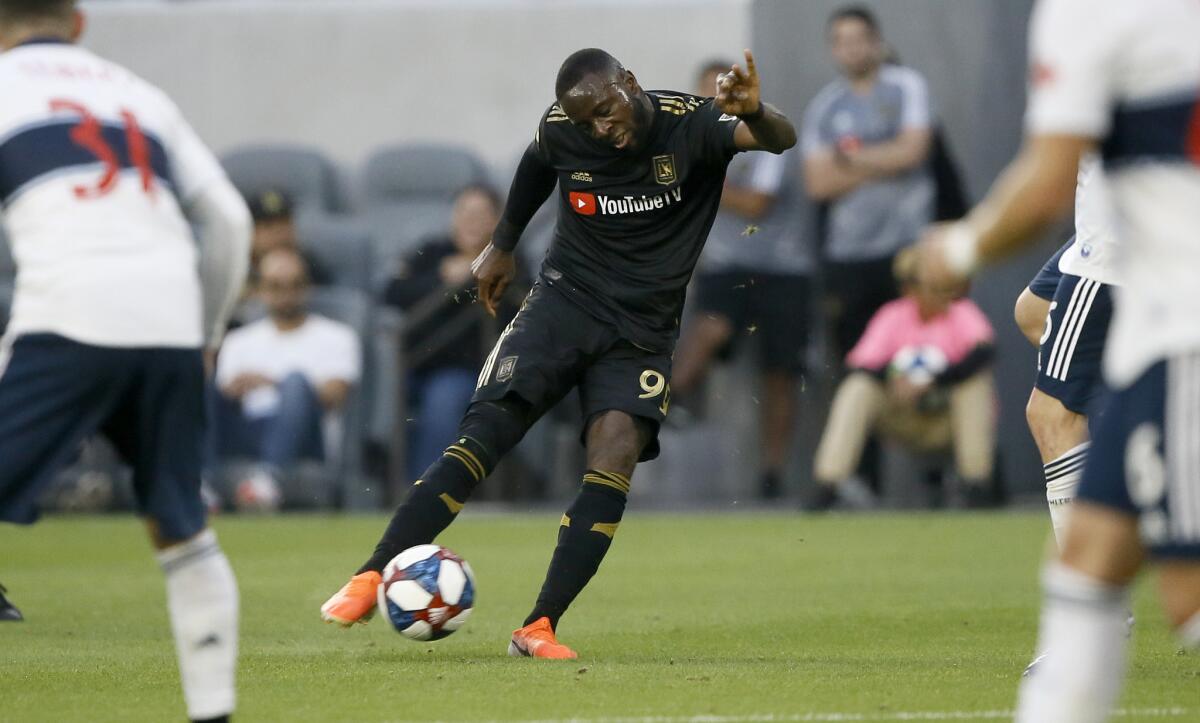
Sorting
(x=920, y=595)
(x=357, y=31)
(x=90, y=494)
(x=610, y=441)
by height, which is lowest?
(x=90, y=494)

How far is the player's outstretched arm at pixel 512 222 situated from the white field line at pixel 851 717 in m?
2.70

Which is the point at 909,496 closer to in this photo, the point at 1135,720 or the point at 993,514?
the point at 993,514

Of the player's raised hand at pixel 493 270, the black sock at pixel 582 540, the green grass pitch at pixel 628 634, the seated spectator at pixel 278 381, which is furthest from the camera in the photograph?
the seated spectator at pixel 278 381

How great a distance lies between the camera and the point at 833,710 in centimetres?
559

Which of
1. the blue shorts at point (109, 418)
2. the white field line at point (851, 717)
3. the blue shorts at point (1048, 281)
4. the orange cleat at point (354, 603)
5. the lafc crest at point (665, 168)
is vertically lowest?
the orange cleat at point (354, 603)

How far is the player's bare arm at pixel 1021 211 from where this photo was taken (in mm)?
3865

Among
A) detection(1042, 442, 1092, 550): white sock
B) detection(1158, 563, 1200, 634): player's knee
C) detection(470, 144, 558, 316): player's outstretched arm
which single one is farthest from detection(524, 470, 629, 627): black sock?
detection(1158, 563, 1200, 634): player's knee

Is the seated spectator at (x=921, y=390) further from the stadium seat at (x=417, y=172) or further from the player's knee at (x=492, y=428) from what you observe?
the player's knee at (x=492, y=428)

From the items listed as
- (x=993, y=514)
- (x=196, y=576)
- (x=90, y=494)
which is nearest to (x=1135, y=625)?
(x=196, y=576)

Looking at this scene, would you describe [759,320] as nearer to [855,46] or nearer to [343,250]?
[855,46]

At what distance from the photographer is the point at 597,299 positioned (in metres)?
7.47

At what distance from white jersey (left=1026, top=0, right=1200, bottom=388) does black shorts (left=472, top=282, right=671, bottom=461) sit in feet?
11.4

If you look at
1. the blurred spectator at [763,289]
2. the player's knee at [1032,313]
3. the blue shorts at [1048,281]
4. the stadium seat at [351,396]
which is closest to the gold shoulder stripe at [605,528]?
the player's knee at [1032,313]

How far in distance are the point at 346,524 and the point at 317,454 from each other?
4.31ft
